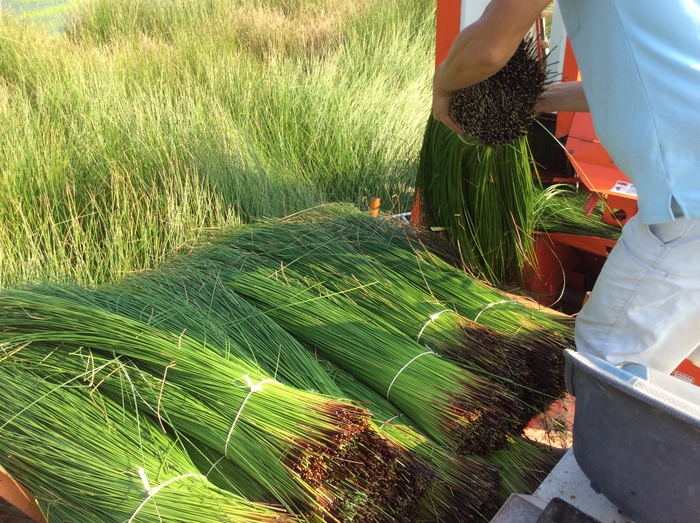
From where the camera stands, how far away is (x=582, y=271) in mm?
2814

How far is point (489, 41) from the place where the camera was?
4.61 ft

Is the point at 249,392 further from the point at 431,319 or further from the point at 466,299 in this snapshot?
the point at 466,299

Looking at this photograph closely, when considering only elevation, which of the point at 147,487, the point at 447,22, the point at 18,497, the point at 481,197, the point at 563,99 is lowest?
the point at 18,497

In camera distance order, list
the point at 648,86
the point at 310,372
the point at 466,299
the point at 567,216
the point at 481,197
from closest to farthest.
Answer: the point at 648,86 → the point at 310,372 → the point at 466,299 → the point at 481,197 → the point at 567,216

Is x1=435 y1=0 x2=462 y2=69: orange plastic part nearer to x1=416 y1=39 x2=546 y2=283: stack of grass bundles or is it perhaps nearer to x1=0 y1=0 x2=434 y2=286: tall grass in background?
x1=416 y1=39 x2=546 y2=283: stack of grass bundles

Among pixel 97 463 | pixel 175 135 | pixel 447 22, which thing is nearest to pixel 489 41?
pixel 447 22

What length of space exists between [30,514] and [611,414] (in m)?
1.50

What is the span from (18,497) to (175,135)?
7.65ft

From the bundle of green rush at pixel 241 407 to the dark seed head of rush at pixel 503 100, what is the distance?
97cm

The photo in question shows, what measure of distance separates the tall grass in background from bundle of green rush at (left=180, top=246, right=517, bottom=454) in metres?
0.97

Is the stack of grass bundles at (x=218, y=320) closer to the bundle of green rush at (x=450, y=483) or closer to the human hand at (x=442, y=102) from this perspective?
the bundle of green rush at (x=450, y=483)

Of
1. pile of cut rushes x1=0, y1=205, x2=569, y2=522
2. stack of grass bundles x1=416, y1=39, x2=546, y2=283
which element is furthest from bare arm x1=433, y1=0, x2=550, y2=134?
pile of cut rushes x1=0, y1=205, x2=569, y2=522

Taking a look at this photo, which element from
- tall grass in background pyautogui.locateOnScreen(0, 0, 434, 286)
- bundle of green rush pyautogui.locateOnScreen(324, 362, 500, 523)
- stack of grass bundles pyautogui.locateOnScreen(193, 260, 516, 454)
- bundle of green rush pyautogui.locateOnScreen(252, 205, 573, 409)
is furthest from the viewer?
tall grass in background pyautogui.locateOnScreen(0, 0, 434, 286)

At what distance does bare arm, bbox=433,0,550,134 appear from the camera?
132 centimetres
